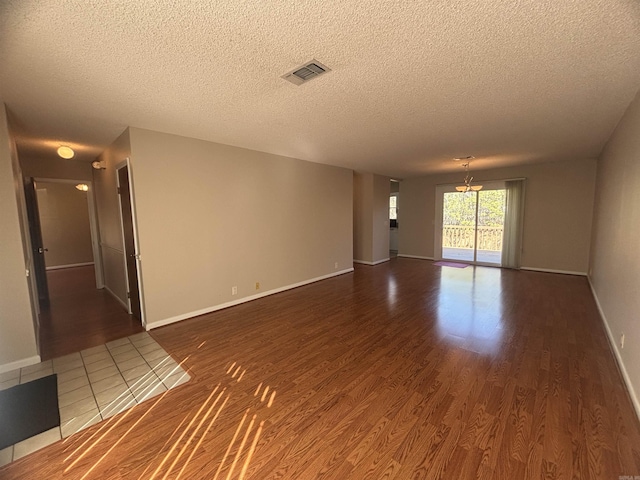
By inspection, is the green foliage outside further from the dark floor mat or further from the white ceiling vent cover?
the dark floor mat

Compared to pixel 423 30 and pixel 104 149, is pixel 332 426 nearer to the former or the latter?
pixel 423 30

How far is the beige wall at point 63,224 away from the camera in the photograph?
24.7 feet

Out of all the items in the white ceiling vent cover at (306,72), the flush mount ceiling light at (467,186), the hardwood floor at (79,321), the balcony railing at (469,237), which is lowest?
the hardwood floor at (79,321)

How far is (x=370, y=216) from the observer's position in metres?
7.36

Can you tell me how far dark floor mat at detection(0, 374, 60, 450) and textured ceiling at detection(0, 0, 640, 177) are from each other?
251cm

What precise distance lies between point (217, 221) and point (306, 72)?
105 inches

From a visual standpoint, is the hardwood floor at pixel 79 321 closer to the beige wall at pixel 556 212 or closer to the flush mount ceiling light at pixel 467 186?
the flush mount ceiling light at pixel 467 186

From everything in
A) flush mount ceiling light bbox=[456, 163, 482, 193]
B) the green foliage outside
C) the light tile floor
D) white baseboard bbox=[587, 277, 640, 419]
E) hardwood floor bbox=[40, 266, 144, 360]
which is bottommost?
the light tile floor

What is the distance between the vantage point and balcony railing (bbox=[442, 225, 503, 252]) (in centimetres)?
710

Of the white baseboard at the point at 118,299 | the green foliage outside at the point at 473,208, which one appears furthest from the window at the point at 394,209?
the white baseboard at the point at 118,299

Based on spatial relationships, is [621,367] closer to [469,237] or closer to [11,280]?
[469,237]

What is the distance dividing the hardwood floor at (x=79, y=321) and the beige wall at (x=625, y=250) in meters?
4.97

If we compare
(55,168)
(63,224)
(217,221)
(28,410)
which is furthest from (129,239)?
(63,224)

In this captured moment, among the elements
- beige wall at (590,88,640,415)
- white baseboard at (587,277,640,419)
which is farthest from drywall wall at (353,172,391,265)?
white baseboard at (587,277,640,419)
